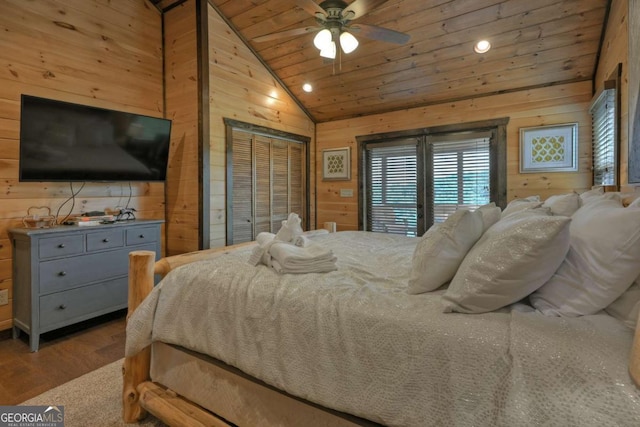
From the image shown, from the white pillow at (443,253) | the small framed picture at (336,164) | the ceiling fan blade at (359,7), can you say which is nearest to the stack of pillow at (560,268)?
the white pillow at (443,253)

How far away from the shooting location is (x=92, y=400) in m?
1.98

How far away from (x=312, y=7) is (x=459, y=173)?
2760 millimetres

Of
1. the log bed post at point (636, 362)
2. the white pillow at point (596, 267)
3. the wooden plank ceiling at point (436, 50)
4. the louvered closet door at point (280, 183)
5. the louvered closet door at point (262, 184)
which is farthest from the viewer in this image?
the louvered closet door at point (280, 183)

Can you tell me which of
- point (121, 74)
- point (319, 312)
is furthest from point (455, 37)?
point (121, 74)

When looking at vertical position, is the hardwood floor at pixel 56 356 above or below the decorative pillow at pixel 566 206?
below

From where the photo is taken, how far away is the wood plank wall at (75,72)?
286 centimetres

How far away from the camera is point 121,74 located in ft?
11.9

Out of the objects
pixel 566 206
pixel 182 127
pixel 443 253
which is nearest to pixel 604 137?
pixel 566 206

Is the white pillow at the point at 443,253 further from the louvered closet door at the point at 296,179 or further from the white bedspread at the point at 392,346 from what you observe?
the louvered closet door at the point at 296,179

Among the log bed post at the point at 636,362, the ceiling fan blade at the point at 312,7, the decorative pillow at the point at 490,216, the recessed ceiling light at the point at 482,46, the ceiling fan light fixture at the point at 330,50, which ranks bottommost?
the log bed post at the point at 636,362

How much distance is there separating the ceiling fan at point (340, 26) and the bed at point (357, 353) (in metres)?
1.68

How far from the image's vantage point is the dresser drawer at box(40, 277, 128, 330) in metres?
2.71

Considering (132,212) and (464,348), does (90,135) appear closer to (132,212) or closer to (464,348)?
(132,212)

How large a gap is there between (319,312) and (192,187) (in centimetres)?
295
